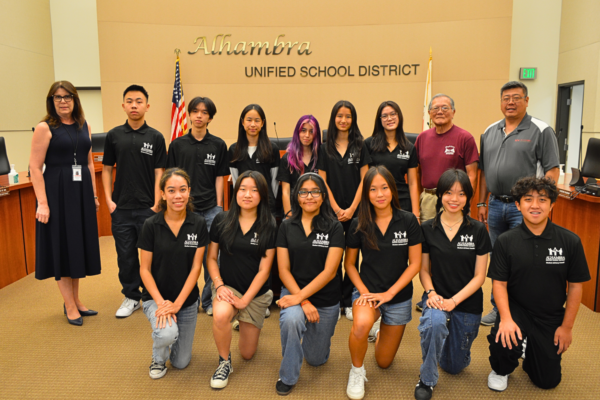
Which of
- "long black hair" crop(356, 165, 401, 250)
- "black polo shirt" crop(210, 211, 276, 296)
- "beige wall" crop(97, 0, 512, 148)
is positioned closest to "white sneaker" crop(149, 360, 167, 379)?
"black polo shirt" crop(210, 211, 276, 296)

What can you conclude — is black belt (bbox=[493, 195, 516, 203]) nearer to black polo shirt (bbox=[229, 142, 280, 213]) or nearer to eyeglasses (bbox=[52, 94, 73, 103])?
black polo shirt (bbox=[229, 142, 280, 213])

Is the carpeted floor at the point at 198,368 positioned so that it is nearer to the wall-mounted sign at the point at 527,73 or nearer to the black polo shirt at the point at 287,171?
the black polo shirt at the point at 287,171

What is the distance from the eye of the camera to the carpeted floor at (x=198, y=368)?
2.13m

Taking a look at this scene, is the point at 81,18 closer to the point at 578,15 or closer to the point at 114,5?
the point at 114,5

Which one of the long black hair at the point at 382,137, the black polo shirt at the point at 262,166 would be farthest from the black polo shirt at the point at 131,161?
the long black hair at the point at 382,137

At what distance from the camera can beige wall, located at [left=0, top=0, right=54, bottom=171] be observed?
786 centimetres

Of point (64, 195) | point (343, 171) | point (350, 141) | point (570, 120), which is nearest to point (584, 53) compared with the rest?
point (570, 120)

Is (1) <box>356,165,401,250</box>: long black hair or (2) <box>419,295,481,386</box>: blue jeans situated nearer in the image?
(2) <box>419,295,481,386</box>: blue jeans

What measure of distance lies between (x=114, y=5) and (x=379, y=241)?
6.77m

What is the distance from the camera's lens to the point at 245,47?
705cm

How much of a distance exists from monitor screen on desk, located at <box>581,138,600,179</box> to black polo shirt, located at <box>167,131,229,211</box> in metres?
2.82

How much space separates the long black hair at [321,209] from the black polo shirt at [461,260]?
591mm

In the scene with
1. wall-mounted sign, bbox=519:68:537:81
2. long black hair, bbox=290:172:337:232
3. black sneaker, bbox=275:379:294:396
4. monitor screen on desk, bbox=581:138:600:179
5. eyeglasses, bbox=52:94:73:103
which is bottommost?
black sneaker, bbox=275:379:294:396

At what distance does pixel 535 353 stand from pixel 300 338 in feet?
3.90
